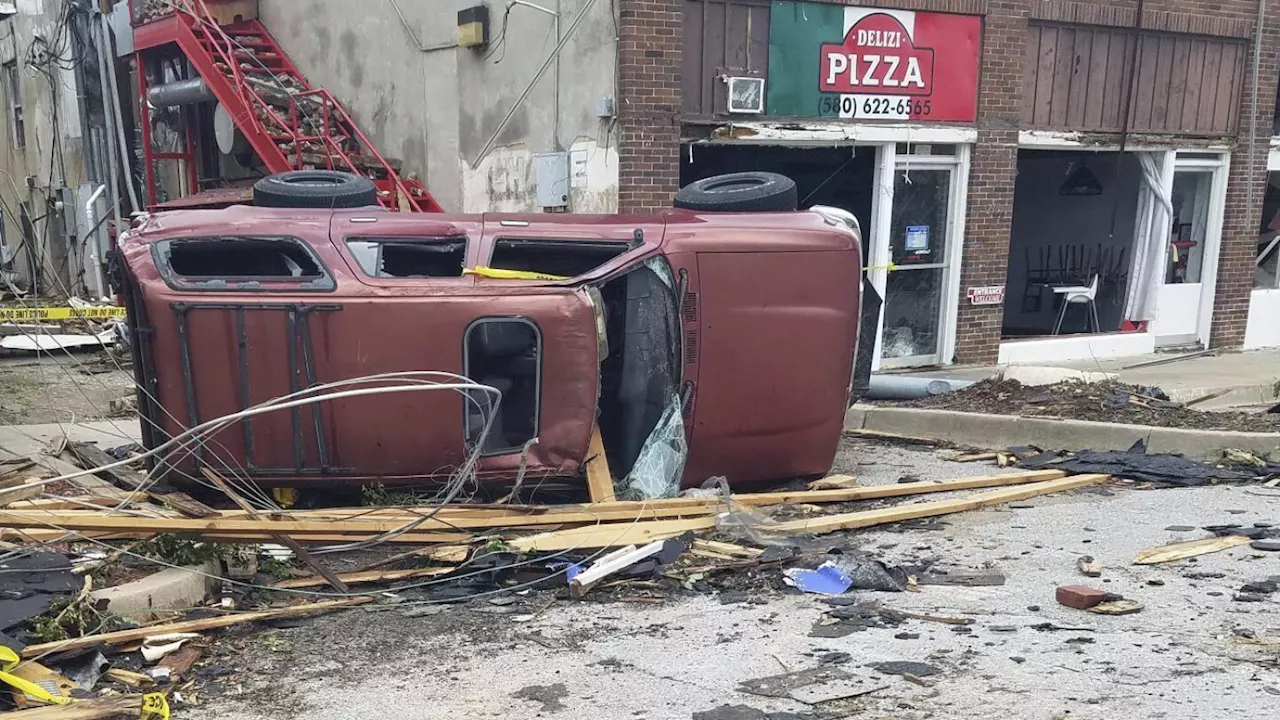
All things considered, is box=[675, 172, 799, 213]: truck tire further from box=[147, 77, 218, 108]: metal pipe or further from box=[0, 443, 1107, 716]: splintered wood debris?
box=[147, 77, 218, 108]: metal pipe

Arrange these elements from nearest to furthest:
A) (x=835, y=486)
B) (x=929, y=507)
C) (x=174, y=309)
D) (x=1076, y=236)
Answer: (x=174, y=309)
(x=929, y=507)
(x=835, y=486)
(x=1076, y=236)

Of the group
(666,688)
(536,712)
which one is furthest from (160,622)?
(666,688)

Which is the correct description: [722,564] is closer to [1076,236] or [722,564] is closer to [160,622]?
[160,622]

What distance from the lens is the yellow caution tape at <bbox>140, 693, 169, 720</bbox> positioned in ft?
12.1

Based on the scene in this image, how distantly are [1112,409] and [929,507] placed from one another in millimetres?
3301

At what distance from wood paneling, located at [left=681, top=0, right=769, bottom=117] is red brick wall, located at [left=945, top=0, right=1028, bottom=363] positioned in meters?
2.94

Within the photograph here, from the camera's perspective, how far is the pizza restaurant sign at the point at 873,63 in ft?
35.8

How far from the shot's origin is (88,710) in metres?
3.63

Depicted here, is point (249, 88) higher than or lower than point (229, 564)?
higher

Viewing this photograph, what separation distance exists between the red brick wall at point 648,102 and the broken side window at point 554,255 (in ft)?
11.6

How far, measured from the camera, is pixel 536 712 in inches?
151

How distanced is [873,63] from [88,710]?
32.3 ft

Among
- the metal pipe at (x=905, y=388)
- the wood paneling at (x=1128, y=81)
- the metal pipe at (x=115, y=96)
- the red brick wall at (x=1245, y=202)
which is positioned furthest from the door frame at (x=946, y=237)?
the metal pipe at (x=115, y=96)

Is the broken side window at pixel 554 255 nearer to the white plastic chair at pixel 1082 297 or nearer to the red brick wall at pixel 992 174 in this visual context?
the red brick wall at pixel 992 174
